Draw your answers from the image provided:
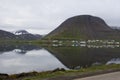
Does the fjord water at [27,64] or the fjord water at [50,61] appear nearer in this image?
the fjord water at [27,64]

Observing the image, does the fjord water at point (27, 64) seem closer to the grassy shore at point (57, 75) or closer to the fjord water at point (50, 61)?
the fjord water at point (50, 61)

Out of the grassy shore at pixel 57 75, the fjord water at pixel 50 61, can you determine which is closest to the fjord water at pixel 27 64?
the fjord water at pixel 50 61

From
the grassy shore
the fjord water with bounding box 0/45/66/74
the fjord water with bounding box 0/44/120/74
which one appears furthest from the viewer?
the fjord water with bounding box 0/44/120/74

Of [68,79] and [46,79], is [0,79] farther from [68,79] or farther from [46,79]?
[68,79]

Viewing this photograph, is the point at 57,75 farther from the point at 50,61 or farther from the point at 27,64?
the point at 50,61

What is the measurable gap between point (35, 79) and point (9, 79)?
8.97 ft

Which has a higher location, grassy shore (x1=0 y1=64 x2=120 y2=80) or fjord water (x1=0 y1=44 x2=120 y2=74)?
grassy shore (x1=0 y1=64 x2=120 y2=80)

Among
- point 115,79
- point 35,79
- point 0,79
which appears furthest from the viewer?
point 0,79

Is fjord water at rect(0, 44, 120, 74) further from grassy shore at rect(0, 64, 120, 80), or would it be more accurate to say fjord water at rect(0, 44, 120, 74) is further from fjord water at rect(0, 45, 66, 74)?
grassy shore at rect(0, 64, 120, 80)

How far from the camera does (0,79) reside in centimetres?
2164

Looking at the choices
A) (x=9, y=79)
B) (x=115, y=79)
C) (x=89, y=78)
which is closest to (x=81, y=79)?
(x=89, y=78)

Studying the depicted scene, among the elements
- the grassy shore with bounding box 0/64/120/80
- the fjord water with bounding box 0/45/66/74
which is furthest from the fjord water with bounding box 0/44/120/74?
the grassy shore with bounding box 0/64/120/80

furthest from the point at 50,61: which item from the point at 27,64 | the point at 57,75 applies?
the point at 57,75

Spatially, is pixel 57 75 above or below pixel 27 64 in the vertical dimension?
above
